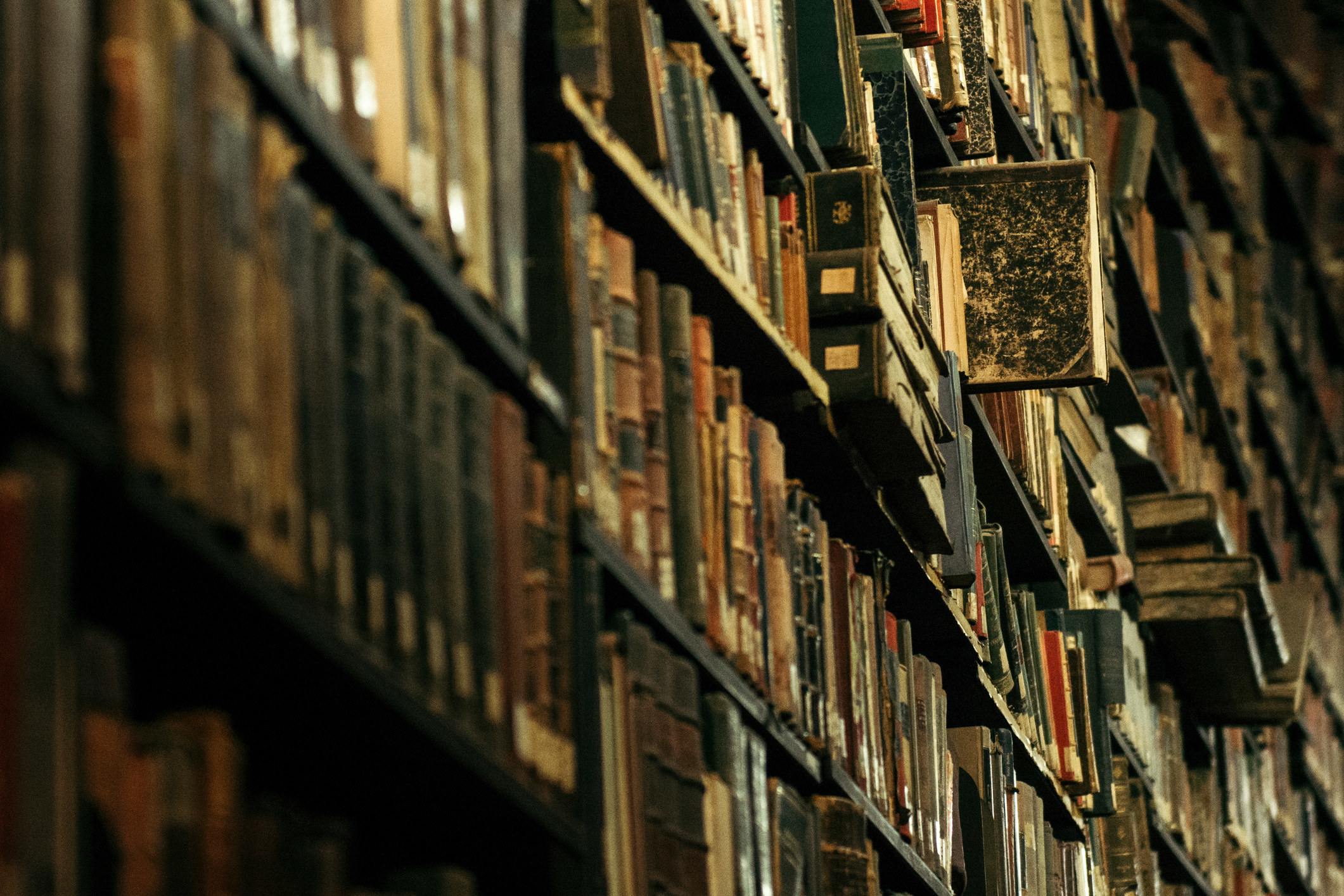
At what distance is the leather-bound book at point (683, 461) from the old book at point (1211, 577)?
3093 mm

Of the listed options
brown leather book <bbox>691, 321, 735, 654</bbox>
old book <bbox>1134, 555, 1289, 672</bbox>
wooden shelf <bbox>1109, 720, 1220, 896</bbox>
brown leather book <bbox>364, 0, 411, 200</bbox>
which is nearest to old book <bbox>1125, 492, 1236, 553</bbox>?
old book <bbox>1134, 555, 1289, 672</bbox>

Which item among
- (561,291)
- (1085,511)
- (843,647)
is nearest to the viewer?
(561,291)

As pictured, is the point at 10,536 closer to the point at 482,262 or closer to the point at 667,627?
the point at 482,262

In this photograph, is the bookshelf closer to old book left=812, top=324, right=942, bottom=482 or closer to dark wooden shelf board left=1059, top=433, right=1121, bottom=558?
old book left=812, top=324, right=942, bottom=482

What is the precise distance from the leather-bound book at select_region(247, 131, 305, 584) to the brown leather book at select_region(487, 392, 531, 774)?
0.28 metres

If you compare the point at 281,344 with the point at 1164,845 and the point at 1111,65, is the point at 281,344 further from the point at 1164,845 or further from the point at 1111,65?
the point at 1111,65

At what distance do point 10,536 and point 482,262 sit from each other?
0.55m

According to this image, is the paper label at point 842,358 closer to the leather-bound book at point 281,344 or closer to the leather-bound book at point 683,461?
the leather-bound book at point 683,461

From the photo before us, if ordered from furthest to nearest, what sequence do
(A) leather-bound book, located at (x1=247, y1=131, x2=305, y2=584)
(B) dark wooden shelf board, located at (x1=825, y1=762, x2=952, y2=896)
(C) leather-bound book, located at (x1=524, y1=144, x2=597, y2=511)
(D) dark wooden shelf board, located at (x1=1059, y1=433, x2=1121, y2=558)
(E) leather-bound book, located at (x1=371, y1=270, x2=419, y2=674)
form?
(D) dark wooden shelf board, located at (x1=1059, y1=433, x2=1121, y2=558)
(B) dark wooden shelf board, located at (x1=825, y1=762, x2=952, y2=896)
(C) leather-bound book, located at (x1=524, y1=144, x2=597, y2=511)
(E) leather-bound book, located at (x1=371, y1=270, x2=419, y2=674)
(A) leather-bound book, located at (x1=247, y1=131, x2=305, y2=584)

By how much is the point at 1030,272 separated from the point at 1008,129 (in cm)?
66

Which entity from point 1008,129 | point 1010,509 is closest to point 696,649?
point 1010,509

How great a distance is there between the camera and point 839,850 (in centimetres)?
227

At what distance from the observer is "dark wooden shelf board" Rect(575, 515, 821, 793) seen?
5.30ft

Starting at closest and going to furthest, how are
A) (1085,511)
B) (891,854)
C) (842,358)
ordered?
1. (842,358)
2. (891,854)
3. (1085,511)
